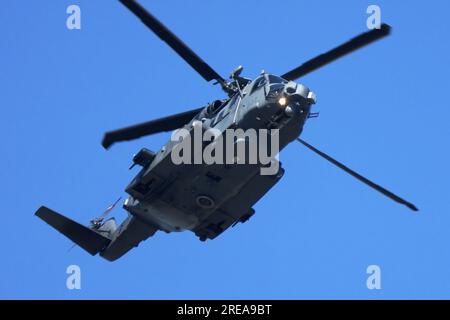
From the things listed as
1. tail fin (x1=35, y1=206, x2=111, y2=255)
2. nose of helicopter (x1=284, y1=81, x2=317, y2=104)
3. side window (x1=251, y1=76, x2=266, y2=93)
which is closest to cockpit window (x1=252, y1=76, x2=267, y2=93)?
side window (x1=251, y1=76, x2=266, y2=93)

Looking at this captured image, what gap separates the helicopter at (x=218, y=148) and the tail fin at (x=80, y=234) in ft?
6.63

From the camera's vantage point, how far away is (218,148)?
103 feet

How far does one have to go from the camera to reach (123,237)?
36.4 m

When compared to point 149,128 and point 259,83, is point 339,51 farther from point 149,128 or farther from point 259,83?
point 149,128

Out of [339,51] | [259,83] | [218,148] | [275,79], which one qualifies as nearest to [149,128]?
[218,148]

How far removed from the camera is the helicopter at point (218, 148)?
30984mm

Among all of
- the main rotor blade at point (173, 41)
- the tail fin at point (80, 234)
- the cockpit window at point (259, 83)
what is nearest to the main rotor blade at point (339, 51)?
the cockpit window at point (259, 83)

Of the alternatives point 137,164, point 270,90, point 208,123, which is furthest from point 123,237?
point 270,90

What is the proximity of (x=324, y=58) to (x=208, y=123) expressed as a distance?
4832mm

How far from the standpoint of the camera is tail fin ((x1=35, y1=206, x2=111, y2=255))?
3703cm

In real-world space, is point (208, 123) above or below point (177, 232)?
above

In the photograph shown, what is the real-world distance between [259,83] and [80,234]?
10.8 meters

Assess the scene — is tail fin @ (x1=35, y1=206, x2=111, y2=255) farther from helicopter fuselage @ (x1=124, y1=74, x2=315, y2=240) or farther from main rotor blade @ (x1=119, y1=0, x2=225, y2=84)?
main rotor blade @ (x1=119, y1=0, x2=225, y2=84)

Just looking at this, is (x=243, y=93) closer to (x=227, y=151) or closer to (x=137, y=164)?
(x=227, y=151)
